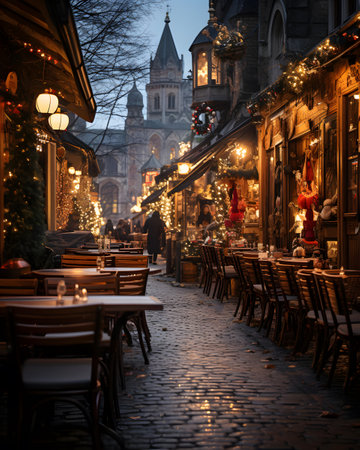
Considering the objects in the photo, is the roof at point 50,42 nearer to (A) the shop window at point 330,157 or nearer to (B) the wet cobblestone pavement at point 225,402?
(B) the wet cobblestone pavement at point 225,402

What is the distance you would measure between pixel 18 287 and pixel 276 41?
560 inches

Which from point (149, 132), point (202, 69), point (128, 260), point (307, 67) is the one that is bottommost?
A: point (128, 260)

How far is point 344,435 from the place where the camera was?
480 centimetres

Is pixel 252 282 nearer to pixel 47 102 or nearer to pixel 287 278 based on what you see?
pixel 287 278

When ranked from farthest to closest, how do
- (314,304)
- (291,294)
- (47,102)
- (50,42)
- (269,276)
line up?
(47,102), (269,276), (50,42), (291,294), (314,304)

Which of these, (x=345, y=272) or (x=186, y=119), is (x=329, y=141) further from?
(x=186, y=119)

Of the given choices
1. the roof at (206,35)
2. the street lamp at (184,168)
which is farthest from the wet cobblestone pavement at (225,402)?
the roof at (206,35)

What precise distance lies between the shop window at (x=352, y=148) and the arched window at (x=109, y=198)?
99727mm

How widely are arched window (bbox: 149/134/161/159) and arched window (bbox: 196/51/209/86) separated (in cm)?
8447

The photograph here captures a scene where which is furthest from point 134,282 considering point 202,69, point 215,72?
point 202,69

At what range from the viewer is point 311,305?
23.3 feet

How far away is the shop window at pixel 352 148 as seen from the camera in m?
9.96

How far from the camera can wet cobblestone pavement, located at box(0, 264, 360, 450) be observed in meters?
4.69

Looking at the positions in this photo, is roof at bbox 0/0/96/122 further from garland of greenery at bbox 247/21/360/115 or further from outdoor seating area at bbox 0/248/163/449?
garland of greenery at bbox 247/21/360/115
